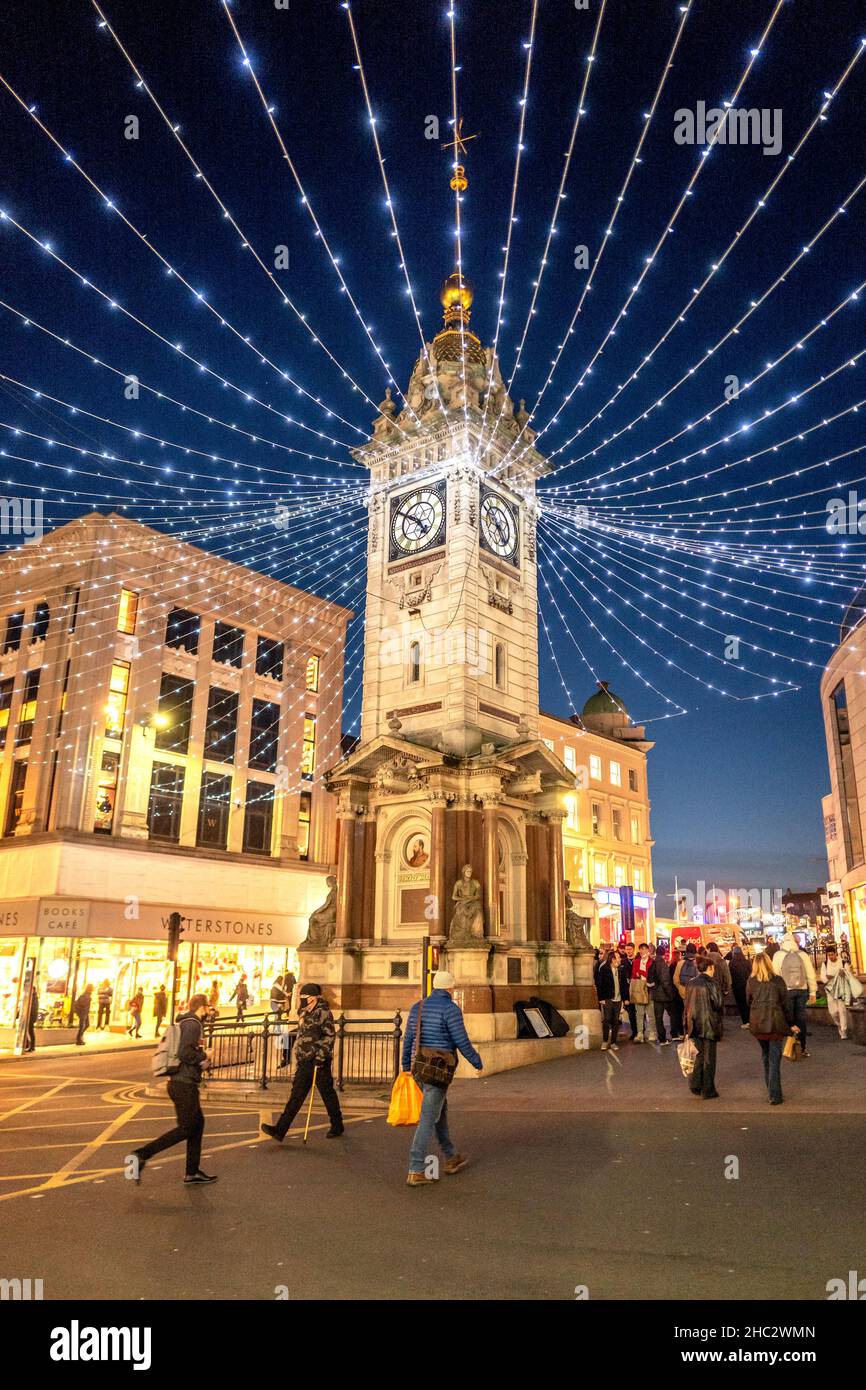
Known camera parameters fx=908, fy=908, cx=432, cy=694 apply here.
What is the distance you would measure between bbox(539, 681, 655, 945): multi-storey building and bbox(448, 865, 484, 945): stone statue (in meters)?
26.1

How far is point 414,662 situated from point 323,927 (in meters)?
7.81

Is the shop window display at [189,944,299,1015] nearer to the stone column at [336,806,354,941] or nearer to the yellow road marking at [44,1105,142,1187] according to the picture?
the stone column at [336,806,354,941]

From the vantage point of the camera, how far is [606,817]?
177ft

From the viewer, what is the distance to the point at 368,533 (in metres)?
28.2

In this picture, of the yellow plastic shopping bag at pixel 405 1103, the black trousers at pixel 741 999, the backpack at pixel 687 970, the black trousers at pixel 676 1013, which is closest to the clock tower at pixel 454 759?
the black trousers at pixel 676 1013

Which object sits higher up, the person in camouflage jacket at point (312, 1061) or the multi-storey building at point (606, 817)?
the multi-storey building at point (606, 817)

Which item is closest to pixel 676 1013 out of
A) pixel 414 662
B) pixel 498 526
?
pixel 414 662

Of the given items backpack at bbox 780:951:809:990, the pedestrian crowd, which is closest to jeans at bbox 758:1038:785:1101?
the pedestrian crowd

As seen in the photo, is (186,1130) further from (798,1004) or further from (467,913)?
(467,913)

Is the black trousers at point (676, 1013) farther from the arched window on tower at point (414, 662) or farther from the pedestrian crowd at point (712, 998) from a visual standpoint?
the arched window on tower at point (414, 662)

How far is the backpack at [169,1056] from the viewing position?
9719mm

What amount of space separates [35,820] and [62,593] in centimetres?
941

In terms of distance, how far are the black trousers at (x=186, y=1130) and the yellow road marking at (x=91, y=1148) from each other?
0.97m
